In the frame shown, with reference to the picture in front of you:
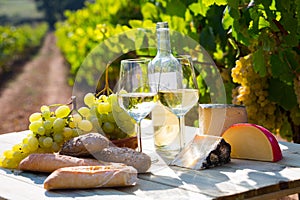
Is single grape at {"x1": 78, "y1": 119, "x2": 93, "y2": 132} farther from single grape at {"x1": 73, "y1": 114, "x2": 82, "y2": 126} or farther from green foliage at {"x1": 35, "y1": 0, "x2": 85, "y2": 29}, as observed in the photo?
green foliage at {"x1": 35, "y1": 0, "x2": 85, "y2": 29}

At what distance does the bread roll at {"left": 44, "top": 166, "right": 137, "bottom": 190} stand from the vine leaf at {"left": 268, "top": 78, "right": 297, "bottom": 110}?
1647 millimetres

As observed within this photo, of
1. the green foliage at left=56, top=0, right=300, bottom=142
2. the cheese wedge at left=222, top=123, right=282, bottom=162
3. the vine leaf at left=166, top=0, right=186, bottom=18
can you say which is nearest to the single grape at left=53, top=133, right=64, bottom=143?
the cheese wedge at left=222, top=123, right=282, bottom=162

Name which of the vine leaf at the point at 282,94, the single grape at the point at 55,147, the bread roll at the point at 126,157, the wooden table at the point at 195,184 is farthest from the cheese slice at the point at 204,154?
the vine leaf at the point at 282,94

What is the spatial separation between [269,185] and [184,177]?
298 mm

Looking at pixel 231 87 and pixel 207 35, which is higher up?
pixel 207 35

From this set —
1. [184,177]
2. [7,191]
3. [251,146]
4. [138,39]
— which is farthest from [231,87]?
[7,191]

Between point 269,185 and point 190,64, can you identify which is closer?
point 269,185

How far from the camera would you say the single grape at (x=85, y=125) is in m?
2.40

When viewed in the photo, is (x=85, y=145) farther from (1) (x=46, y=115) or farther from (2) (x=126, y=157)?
(1) (x=46, y=115)

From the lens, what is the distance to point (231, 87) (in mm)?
3938

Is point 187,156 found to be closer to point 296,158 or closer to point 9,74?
point 296,158

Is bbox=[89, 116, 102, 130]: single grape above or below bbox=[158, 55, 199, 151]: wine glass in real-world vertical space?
below

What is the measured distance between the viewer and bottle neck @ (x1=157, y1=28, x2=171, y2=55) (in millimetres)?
2293

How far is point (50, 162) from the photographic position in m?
2.18
